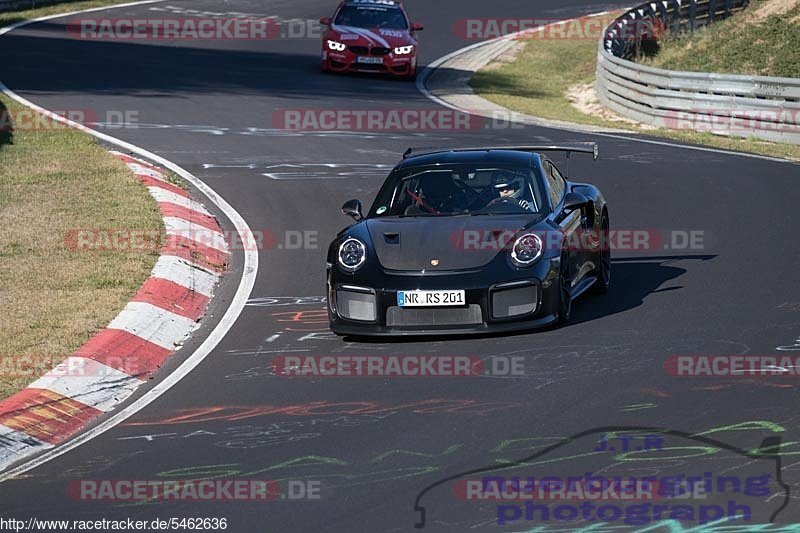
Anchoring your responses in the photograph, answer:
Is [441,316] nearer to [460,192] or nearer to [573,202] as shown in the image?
[460,192]

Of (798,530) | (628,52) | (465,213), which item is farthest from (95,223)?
(628,52)

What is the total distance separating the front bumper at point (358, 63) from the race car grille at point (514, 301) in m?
20.2

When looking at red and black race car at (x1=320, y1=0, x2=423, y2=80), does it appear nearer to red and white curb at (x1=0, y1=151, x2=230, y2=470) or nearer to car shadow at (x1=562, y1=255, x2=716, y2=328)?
red and white curb at (x1=0, y1=151, x2=230, y2=470)

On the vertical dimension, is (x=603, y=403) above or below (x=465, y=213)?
below

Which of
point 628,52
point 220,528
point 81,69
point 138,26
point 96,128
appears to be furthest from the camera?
point 138,26

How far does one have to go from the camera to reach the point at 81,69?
2744cm

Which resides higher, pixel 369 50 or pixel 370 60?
pixel 369 50

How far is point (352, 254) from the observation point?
9.90m

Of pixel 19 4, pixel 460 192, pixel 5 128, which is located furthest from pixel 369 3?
pixel 460 192

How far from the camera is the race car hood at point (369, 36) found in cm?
2909

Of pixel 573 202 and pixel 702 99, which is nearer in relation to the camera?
pixel 573 202

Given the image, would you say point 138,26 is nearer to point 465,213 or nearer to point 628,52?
point 628,52

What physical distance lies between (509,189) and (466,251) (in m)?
1.17

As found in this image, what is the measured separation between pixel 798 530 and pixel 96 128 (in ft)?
54.3
